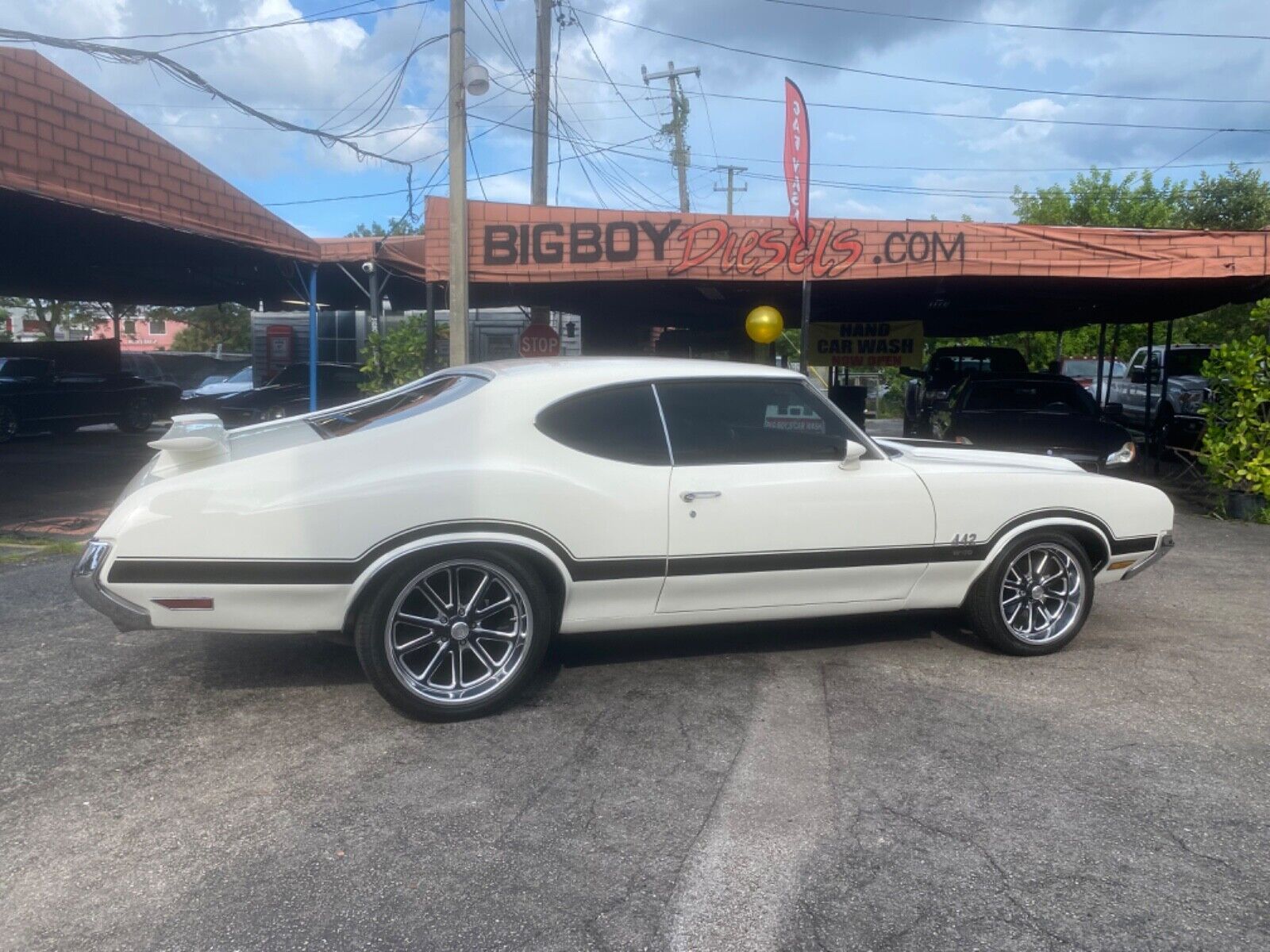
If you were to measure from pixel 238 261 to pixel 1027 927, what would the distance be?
14.9 meters

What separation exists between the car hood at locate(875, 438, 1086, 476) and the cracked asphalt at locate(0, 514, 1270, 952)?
97cm

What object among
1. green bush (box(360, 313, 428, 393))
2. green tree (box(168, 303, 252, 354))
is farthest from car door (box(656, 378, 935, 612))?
green tree (box(168, 303, 252, 354))

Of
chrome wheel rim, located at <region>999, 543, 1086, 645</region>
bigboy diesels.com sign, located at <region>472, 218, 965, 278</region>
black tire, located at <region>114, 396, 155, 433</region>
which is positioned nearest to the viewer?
chrome wheel rim, located at <region>999, 543, 1086, 645</region>

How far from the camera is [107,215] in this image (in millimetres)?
9750

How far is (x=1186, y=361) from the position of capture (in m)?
19.2

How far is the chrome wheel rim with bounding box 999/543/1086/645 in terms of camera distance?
5.20 metres

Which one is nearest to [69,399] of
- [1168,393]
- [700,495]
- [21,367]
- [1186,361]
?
[21,367]

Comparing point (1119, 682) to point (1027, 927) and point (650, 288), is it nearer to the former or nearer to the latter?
point (1027, 927)

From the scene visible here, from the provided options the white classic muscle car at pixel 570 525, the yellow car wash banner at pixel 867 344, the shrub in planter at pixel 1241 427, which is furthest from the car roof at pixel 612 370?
the yellow car wash banner at pixel 867 344

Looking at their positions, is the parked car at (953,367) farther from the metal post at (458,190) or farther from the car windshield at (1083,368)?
the car windshield at (1083,368)

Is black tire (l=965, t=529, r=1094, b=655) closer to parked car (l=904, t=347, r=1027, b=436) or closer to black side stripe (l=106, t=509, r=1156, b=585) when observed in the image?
black side stripe (l=106, t=509, r=1156, b=585)

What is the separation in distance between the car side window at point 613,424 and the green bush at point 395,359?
8.23 meters

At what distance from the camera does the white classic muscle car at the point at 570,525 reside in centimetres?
402

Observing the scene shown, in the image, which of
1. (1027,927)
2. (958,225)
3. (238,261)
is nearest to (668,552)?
(1027,927)
